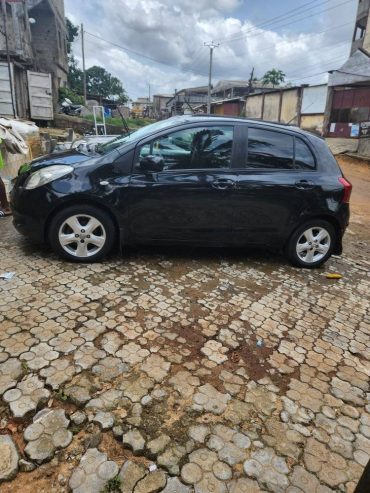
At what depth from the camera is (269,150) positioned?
4262 millimetres

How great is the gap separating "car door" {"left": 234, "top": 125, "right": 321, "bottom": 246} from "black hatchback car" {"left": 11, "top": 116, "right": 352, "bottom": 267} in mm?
12

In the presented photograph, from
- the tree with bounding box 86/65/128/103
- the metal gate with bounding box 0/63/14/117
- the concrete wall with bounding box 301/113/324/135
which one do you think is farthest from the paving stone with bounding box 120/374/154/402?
the tree with bounding box 86/65/128/103

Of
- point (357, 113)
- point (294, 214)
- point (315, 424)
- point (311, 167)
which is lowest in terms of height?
point (315, 424)

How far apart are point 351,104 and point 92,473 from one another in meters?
23.4

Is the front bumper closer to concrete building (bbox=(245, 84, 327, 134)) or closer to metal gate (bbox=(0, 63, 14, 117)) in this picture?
metal gate (bbox=(0, 63, 14, 117))

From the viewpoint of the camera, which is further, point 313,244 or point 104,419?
point 313,244

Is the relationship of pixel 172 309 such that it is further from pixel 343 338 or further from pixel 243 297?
pixel 343 338

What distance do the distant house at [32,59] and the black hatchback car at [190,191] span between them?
13.4 meters

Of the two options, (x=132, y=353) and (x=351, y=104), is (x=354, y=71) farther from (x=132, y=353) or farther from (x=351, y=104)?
(x=132, y=353)

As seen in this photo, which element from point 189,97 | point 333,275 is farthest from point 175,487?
point 189,97

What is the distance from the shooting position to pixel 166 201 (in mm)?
4062

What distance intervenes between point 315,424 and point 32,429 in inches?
66.6

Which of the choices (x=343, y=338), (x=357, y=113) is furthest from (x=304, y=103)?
(x=343, y=338)

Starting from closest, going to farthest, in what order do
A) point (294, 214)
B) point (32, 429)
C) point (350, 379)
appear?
point (32, 429)
point (350, 379)
point (294, 214)
